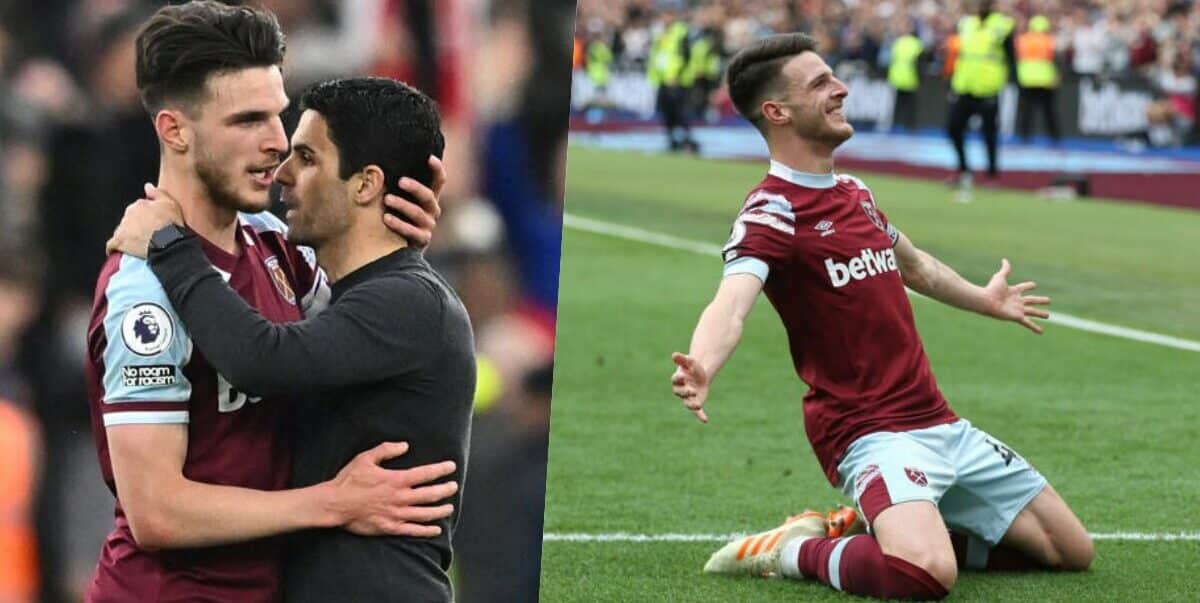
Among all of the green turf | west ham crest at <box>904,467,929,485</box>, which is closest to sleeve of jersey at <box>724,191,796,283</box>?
west ham crest at <box>904,467,929,485</box>

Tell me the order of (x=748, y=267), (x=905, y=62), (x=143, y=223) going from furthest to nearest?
(x=905, y=62) < (x=748, y=267) < (x=143, y=223)

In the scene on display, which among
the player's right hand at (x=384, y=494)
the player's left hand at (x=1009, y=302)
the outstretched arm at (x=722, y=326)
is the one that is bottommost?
the player's left hand at (x=1009, y=302)

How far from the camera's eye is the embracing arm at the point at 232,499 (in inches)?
125

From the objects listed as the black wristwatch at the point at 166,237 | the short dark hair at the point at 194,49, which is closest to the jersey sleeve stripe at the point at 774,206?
the short dark hair at the point at 194,49

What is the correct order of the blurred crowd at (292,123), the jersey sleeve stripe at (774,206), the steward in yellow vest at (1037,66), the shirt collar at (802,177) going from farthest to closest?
the steward in yellow vest at (1037,66)
the shirt collar at (802,177)
the jersey sleeve stripe at (774,206)
the blurred crowd at (292,123)

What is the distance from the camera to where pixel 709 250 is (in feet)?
53.5

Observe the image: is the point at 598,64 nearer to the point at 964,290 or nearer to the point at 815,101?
the point at 964,290

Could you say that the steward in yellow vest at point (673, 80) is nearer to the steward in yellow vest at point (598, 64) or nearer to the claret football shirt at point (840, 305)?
the steward in yellow vest at point (598, 64)

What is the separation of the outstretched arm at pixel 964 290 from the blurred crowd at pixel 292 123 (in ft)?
8.18

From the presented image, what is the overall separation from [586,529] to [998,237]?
35.5ft

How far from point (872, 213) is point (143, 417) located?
368cm

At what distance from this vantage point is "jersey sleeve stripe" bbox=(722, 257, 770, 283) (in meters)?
6.05

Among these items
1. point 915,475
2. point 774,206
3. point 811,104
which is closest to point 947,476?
point 915,475

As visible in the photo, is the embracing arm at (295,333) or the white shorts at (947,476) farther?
the white shorts at (947,476)
